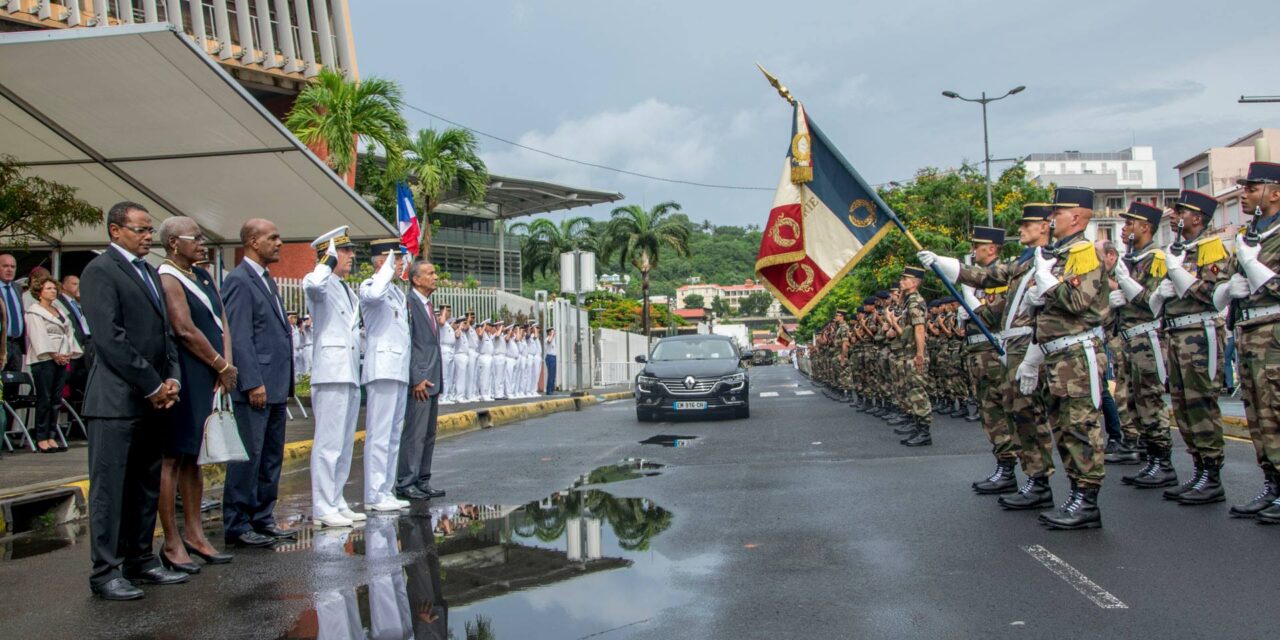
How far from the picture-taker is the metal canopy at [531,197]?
4316cm

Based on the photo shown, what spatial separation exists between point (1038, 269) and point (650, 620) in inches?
149

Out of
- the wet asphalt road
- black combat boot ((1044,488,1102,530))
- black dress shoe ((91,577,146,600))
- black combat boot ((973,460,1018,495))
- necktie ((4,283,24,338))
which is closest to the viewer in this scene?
the wet asphalt road

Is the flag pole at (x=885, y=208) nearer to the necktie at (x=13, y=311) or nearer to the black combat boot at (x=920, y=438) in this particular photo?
the black combat boot at (x=920, y=438)

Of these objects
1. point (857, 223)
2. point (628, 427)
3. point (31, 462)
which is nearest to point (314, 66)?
point (628, 427)

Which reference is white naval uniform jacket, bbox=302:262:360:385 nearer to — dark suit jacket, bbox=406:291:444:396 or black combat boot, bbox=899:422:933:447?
dark suit jacket, bbox=406:291:444:396

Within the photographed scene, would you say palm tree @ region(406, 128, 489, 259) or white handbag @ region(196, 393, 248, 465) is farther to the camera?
palm tree @ region(406, 128, 489, 259)

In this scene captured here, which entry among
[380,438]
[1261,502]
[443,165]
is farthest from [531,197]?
[1261,502]

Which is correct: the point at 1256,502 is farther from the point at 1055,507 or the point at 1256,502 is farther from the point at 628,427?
the point at 628,427

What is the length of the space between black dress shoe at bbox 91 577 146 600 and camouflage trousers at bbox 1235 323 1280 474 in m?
6.68

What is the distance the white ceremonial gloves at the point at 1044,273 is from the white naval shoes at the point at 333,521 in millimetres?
4966

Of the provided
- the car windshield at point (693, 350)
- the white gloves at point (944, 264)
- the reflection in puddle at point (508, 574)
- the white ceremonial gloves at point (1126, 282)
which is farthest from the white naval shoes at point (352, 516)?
the car windshield at point (693, 350)

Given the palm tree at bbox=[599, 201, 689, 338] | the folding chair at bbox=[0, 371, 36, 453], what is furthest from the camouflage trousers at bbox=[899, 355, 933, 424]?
the palm tree at bbox=[599, 201, 689, 338]

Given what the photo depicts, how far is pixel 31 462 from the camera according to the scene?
998 cm

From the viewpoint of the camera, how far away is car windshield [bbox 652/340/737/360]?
725 inches
